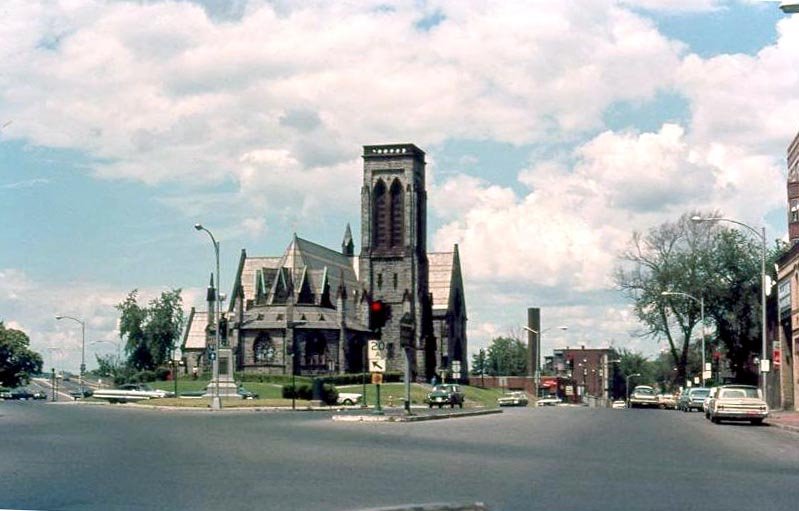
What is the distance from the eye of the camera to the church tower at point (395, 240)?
409 ft

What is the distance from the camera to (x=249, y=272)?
451 feet

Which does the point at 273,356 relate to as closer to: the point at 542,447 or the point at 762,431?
the point at 762,431

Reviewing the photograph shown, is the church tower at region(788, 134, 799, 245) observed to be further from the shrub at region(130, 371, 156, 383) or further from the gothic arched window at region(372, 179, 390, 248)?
the shrub at region(130, 371, 156, 383)

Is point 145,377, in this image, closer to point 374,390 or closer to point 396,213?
point 396,213

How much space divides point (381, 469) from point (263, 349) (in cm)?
9910

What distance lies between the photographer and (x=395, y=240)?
12581cm

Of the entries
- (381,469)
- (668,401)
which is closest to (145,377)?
(668,401)

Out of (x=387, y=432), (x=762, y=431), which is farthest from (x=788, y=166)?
(x=387, y=432)

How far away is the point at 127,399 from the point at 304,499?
67053mm

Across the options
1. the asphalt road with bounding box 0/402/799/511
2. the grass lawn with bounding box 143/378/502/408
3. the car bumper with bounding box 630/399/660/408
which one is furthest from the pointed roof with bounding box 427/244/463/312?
the asphalt road with bounding box 0/402/799/511

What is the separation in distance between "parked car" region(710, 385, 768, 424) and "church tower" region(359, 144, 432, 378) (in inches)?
3242

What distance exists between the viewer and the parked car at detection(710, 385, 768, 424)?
40750 millimetres

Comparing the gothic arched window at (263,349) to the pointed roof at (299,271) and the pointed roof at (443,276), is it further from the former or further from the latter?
the pointed roof at (443,276)

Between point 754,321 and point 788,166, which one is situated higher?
point 788,166
